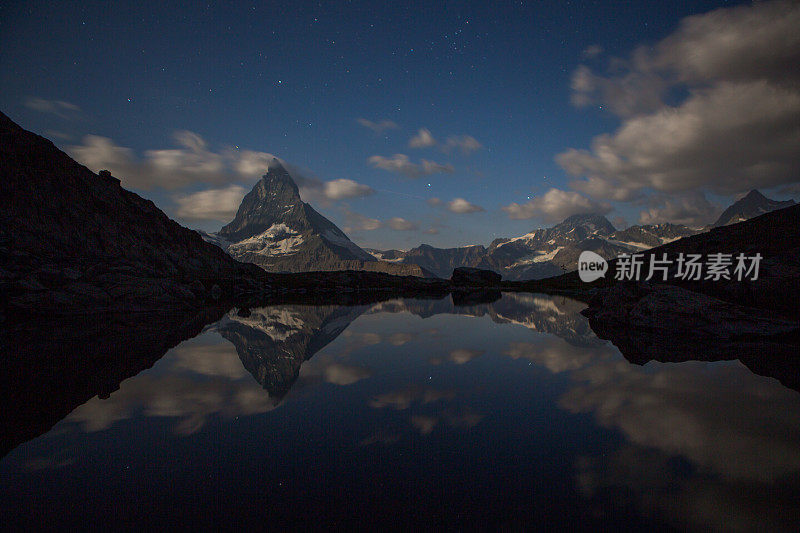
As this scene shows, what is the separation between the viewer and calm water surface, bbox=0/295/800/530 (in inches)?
243

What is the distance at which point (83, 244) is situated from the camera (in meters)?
83.2

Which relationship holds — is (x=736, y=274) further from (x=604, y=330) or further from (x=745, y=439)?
(x=745, y=439)

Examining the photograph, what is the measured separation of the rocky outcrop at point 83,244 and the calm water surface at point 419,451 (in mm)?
31473

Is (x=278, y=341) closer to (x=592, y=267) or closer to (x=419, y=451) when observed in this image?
(x=419, y=451)

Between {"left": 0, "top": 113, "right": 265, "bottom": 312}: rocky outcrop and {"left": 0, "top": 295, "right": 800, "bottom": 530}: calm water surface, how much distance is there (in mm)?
31473

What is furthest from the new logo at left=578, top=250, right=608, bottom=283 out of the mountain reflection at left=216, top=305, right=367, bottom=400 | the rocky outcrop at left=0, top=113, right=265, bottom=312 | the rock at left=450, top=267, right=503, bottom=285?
the mountain reflection at left=216, top=305, right=367, bottom=400

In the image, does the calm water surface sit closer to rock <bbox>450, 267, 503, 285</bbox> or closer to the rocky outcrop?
the rocky outcrop

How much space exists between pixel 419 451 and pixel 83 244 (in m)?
110

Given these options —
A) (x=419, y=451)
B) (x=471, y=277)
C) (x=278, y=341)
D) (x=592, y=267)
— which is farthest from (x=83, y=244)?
(x=592, y=267)

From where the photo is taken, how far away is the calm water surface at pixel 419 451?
6.16m

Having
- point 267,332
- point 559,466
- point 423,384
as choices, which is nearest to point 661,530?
point 559,466

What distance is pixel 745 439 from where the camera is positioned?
9234 mm

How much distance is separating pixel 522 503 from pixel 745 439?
25.6 ft

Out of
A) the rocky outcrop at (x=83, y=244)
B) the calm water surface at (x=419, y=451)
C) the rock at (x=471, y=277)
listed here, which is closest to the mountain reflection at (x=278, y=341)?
the calm water surface at (x=419, y=451)
